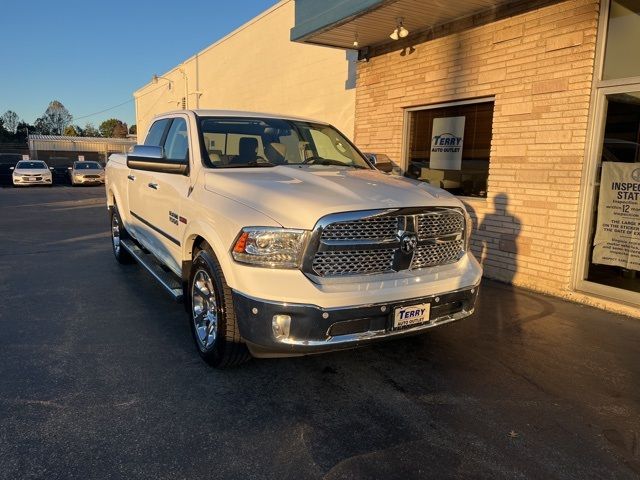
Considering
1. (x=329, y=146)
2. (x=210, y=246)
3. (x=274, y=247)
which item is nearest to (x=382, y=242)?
(x=274, y=247)

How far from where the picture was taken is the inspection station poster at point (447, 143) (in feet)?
24.5

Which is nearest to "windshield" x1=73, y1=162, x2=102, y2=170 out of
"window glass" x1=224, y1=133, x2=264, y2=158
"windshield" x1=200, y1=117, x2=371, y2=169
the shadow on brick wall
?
the shadow on brick wall

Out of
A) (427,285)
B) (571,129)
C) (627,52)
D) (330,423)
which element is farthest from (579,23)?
(330,423)

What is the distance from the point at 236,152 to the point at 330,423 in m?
2.49

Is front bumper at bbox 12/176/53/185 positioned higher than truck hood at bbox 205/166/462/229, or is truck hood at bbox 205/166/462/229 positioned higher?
truck hood at bbox 205/166/462/229

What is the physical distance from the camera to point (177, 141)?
4863mm

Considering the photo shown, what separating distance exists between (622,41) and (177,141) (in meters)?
4.82

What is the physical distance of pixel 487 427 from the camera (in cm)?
302

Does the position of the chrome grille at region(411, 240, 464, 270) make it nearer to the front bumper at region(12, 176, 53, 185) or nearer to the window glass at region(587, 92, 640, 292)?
the window glass at region(587, 92, 640, 292)

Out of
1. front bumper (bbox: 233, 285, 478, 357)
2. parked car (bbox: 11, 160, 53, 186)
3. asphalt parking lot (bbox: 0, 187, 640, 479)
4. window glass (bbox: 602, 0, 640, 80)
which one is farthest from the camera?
parked car (bbox: 11, 160, 53, 186)

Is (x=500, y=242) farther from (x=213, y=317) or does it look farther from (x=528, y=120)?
(x=213, y=317)

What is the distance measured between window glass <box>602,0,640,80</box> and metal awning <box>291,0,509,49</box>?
141 cm

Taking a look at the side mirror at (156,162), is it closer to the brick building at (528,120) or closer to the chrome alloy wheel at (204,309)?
the chrome alloy wheel at (204,309)

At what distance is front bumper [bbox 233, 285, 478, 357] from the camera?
2.96m
